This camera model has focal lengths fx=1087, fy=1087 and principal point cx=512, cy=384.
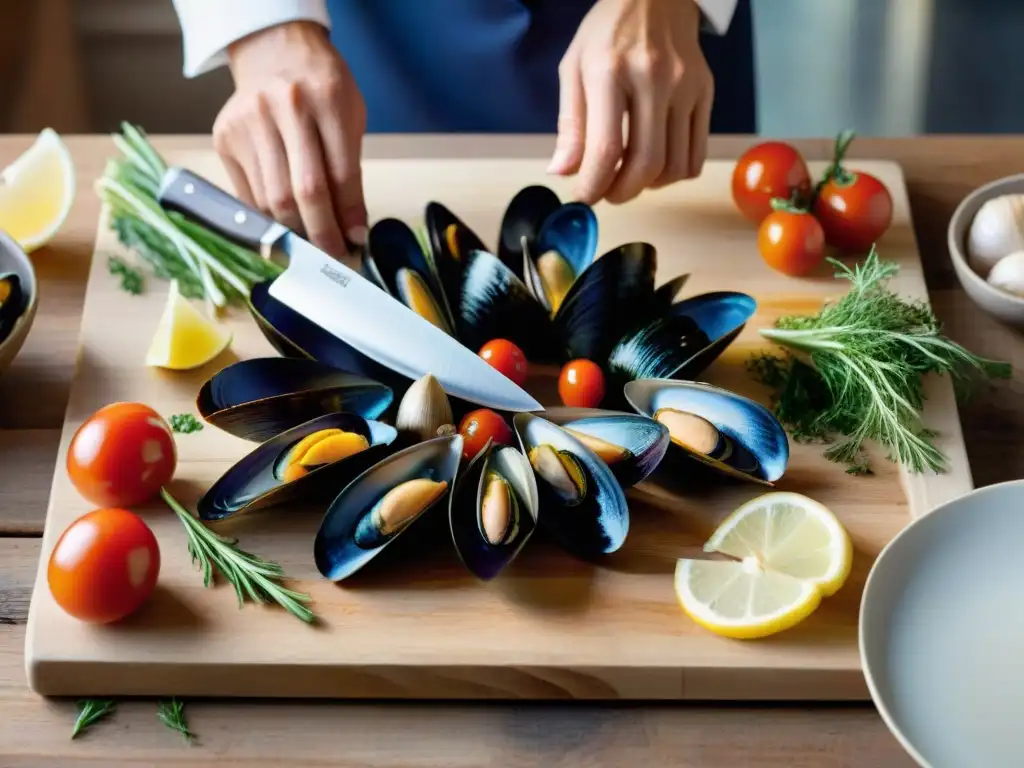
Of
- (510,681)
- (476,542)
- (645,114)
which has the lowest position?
(510,681)

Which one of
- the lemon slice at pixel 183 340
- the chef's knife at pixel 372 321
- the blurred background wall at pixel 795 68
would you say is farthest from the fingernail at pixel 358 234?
the blurred background wall at pixel 795 68

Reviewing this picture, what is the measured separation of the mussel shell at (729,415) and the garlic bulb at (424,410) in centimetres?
23

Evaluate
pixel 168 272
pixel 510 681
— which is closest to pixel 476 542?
pixel 510 681

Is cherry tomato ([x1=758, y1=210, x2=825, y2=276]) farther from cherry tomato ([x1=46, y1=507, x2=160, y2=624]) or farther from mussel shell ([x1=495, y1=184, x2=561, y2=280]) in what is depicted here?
cherry tomato ([x1=46, y1=507, x2=160, y2=624])

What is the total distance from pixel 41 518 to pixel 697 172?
1033 mm

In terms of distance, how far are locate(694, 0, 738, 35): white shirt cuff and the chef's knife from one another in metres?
0.69

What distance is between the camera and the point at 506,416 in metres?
1.37

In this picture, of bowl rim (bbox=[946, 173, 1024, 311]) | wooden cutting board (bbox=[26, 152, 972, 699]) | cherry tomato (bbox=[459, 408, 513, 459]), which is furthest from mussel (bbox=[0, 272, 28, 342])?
bowl rim (bbox=[946, 173, 1024, 311])

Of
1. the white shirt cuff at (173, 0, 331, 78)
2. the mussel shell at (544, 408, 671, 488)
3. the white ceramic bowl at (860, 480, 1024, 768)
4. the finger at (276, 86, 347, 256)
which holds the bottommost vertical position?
the white ceramic bowl at (860, 480, 1024, 768)

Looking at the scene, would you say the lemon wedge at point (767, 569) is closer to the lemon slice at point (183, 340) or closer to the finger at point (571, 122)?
the finger at point (571, 122)

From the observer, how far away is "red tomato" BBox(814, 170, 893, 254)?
1579 millimetres

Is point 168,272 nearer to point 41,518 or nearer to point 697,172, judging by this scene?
point 41,518

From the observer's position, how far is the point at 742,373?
145 cm

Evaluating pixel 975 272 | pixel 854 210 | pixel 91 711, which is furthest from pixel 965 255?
pixel 91 711
